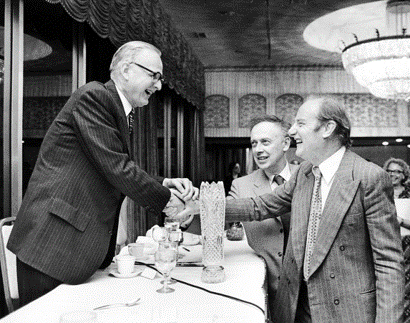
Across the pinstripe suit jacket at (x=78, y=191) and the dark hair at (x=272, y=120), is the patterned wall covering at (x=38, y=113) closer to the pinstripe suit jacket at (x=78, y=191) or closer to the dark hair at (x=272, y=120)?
the pinstripe suit jacket at (x=78, y=191)

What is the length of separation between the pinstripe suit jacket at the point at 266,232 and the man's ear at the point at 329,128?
61cm

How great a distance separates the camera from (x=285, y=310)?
1880 millimetres

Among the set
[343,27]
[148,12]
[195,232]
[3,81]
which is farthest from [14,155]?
[343,27]

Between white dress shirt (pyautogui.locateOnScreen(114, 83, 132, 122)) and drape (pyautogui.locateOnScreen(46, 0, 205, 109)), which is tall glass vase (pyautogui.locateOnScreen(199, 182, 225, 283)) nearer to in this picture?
white dress shirt (pyautogui.locateOnScreen(114, 83, 132, 122))

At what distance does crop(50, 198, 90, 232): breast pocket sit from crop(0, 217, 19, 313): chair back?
19.0 inches

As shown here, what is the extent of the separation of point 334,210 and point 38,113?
2.08 metres

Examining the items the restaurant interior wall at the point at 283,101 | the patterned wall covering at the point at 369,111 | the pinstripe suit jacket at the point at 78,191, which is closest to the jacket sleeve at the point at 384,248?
the pinstripe suit jacket at the point at 78,191

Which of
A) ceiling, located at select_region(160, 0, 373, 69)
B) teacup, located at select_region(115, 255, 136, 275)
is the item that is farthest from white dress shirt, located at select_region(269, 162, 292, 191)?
ceiling, located at select_region(160, 0, 373, 69)

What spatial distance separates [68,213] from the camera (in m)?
1.58

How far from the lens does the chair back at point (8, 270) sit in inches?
74.2

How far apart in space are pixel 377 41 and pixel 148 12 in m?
2.58

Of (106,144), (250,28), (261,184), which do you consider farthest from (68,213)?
(250,28)

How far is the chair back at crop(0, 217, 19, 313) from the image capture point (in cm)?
188

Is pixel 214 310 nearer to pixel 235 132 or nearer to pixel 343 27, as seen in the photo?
pixel 343 27
